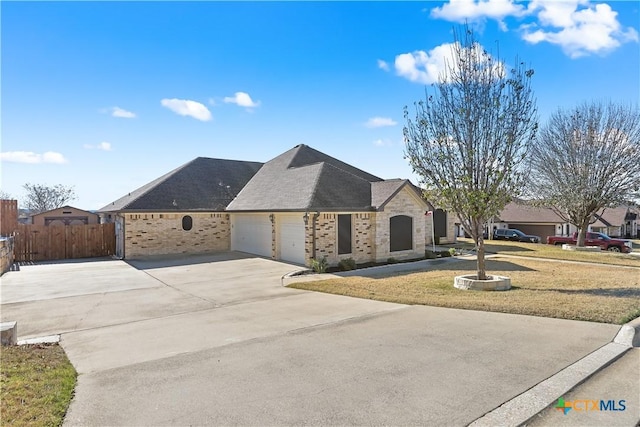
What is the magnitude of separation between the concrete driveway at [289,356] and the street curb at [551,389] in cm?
13

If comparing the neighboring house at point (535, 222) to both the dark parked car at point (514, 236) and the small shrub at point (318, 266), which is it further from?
the small shrub at point (318, 266)

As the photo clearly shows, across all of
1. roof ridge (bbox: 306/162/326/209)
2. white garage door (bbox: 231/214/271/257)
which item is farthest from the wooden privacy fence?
roof ridge (bbox: 306/162/326/209)

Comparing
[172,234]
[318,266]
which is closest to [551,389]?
[318,266]

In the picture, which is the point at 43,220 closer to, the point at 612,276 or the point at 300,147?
the point at 300,147

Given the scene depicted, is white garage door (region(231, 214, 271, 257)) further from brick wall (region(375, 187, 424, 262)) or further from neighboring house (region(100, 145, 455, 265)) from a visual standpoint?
brick wall (region(375, 187, 424, 262))

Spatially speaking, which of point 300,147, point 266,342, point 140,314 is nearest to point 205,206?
point 300,147

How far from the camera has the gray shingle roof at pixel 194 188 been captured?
68.1 ft

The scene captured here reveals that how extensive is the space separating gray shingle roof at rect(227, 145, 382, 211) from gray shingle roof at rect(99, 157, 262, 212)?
3.55ft

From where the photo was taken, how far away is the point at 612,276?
43.7ft

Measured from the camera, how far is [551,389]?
457cm

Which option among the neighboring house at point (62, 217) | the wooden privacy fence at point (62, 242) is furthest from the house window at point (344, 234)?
the neighboring house at point (62, 217)

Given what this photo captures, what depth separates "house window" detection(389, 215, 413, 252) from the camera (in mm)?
18766

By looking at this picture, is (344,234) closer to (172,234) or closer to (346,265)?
(346,265)

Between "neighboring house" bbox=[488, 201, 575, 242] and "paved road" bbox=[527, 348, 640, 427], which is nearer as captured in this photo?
"paved road" bbox=[527, 348, 640, 427]
